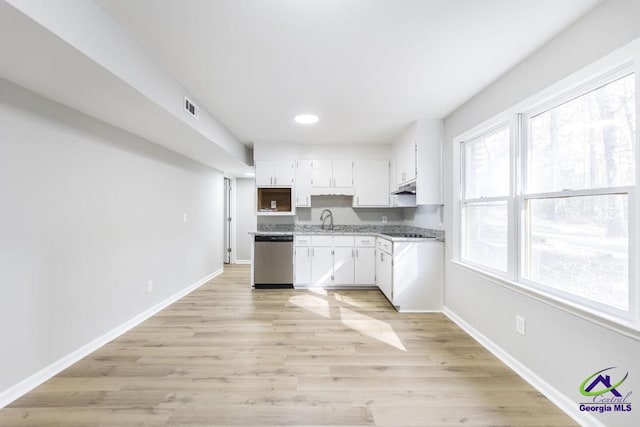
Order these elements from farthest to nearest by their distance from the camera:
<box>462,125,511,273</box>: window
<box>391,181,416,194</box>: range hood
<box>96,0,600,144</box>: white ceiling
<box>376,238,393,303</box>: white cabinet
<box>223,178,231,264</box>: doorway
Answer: <box>223,178,231,264</box>: doorway, <box>391,181,416,194</box>: range hood, <box>376,238,393,303</box>: white cabinet, <box>462,125,511,273</box>: window, <box>96,0,600,144</box>: white ceiling

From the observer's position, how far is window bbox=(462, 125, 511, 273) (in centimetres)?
257

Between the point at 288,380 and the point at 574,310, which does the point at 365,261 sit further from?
the point at 574,310

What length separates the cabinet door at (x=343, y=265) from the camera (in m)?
4.54

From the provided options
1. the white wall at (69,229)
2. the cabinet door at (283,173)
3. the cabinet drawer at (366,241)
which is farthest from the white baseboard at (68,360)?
the cabinet drawer at (366,241)

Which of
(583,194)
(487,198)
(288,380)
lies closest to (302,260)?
(288,380)

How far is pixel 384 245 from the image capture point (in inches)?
160

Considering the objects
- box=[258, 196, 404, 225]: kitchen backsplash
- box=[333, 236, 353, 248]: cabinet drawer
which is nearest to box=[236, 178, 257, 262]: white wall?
box=[258, 196, 404, 225]: kitchen backsplash

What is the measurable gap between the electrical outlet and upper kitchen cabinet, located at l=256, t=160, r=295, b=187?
11.7 ft

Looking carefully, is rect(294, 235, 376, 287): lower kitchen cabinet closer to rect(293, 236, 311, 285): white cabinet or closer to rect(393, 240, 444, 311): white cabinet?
rect(293, 236, 311, 285): white cabinet

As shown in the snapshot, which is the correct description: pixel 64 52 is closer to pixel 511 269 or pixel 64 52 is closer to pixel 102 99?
pixel 102 99

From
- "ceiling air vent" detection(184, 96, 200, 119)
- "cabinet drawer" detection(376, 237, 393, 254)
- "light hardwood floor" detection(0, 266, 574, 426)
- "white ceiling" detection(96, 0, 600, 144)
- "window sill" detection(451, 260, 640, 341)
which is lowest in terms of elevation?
"light hardwood floor" detection(0, 266, 574, 426)

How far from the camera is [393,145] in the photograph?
477cm

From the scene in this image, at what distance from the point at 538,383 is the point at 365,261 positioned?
8.88 ft

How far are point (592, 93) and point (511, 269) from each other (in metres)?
1.35
